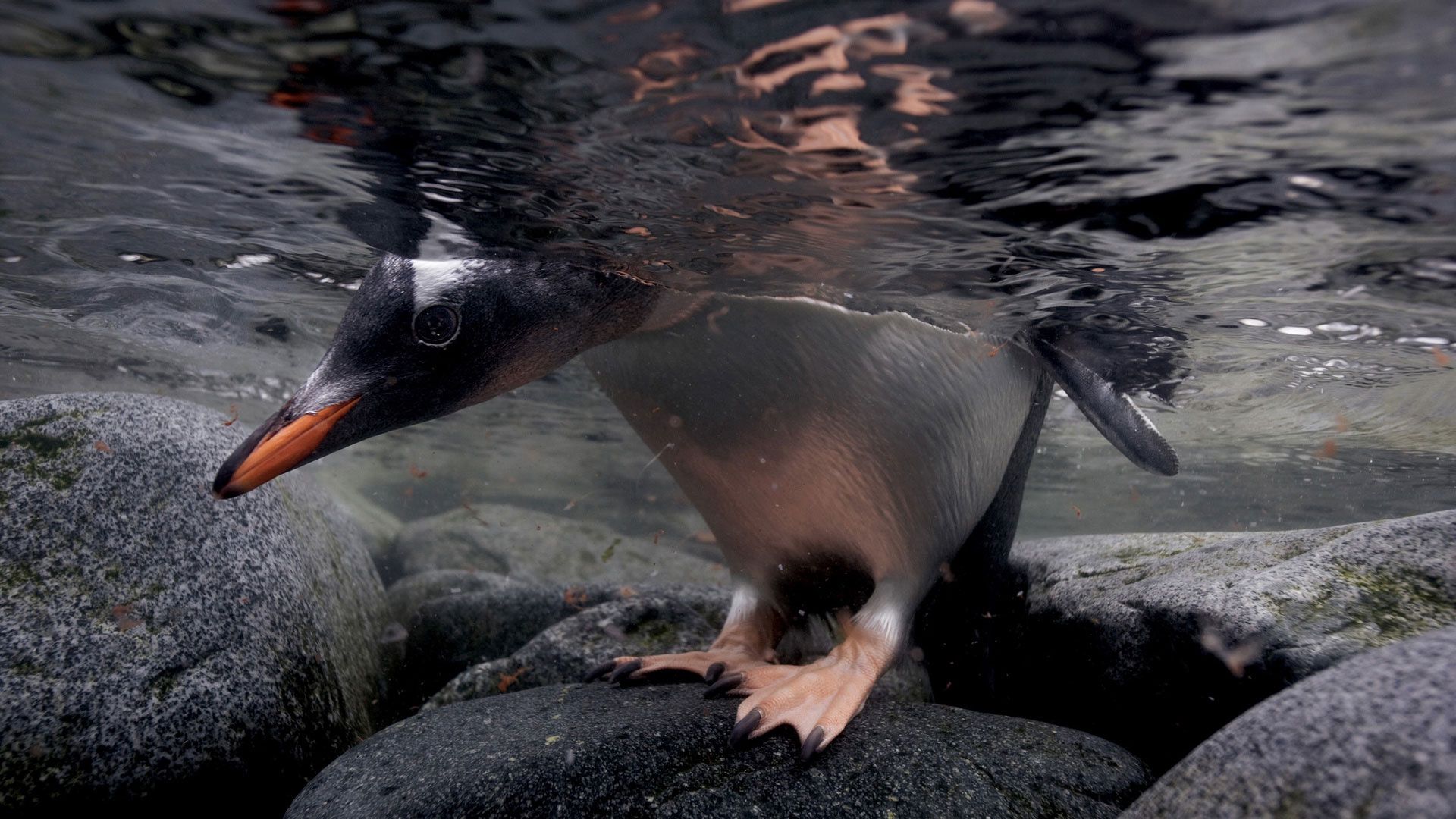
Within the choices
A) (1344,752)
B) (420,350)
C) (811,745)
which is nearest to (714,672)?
(811,745)

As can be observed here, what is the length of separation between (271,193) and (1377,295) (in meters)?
5.58

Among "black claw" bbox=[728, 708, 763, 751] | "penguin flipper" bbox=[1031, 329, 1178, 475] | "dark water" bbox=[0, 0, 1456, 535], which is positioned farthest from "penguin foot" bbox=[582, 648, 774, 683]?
"penguin flipper" bbox=[1031, 329, 1178, 475]

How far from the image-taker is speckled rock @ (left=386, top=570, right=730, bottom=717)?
13.1 ft

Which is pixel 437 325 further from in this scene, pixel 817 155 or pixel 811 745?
pixel 811 745

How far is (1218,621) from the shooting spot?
2.30 m

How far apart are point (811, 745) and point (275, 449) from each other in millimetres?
1784

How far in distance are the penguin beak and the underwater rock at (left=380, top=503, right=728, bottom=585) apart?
25.9ft

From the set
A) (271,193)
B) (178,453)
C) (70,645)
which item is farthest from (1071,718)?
(271,193)

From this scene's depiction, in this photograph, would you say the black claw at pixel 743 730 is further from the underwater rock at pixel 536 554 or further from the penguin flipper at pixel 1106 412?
the underwater rock at pixel 536 554

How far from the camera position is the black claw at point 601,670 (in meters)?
2.91

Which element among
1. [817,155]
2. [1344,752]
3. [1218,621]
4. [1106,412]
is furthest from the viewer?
[1106,412]

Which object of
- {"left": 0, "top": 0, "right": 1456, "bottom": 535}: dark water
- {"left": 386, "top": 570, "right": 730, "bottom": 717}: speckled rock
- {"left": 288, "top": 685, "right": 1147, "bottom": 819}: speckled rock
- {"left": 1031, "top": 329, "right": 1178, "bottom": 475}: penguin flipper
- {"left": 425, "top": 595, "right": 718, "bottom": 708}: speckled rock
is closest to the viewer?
{"left": 288, "top": 685, "right": 1147, "bottom": 819}: speckled rock

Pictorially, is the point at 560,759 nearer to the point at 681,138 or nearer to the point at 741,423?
the point at 741,423

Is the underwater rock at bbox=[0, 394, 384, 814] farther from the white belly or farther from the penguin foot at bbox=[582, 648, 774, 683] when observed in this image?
the white belly
